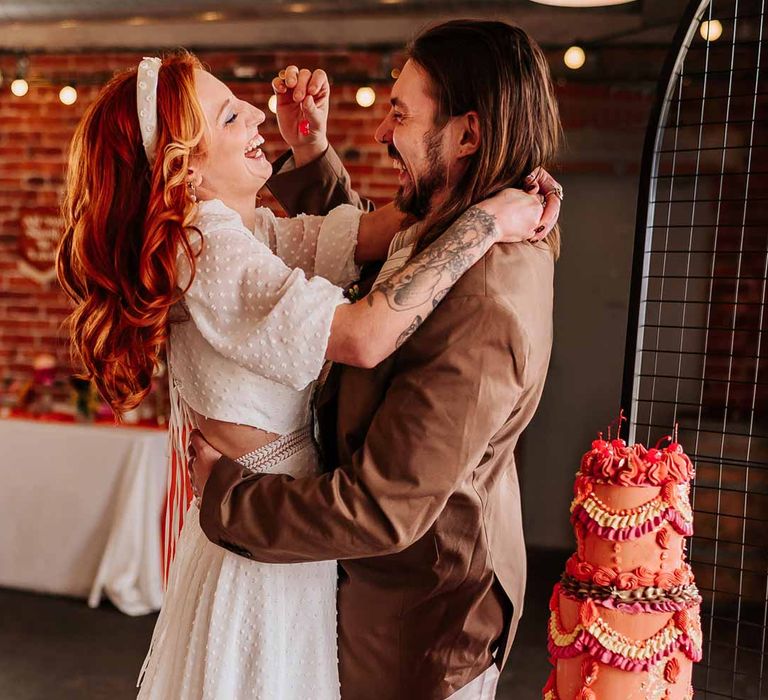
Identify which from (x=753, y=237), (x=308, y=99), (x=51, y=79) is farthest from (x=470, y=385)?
(x=51, y=79)

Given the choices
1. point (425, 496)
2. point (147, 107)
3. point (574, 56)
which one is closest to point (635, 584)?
point (425, 496)

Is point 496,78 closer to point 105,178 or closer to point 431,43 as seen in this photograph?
point 431,43

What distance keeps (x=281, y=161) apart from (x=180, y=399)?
641 mm

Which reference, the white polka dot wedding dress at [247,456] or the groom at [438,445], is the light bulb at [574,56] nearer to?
the groom at [438,445]

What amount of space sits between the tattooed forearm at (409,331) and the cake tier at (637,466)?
2.12 feet

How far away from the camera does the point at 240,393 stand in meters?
1.55

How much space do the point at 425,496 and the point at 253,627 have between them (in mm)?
396

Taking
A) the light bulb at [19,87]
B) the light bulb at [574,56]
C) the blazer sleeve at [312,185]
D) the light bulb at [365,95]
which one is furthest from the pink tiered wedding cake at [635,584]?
the light bulb at [19,87]

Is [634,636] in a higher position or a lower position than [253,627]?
lower

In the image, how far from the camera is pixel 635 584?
1.90 metres

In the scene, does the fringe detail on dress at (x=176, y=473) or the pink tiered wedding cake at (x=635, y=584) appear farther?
the pink tiered wedding cake at (x=635, y=584)

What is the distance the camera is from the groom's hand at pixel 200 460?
5.10 ft

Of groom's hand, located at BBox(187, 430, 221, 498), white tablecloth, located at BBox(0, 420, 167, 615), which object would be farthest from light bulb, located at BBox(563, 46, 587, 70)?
groom's hand, located at BBox(187, 430, 221, 498)

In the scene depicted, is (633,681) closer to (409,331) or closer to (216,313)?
(409,331)
